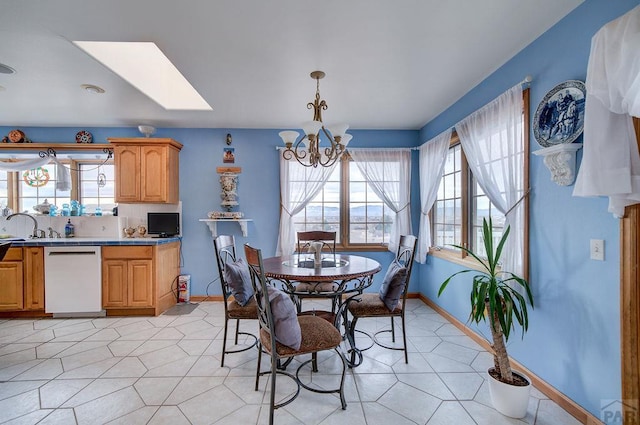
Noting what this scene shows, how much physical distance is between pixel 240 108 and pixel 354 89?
140cm

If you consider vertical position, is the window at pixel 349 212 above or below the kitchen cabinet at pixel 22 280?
above

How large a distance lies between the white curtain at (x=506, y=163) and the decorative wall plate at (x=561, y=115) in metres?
0.18

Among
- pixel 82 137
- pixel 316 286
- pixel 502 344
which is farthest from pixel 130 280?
pixel 502 344

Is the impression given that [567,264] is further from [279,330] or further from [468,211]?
[279,330]

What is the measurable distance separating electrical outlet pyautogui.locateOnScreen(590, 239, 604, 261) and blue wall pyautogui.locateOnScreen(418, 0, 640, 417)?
0.02 metres

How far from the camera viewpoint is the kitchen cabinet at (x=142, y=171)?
374 centimetres

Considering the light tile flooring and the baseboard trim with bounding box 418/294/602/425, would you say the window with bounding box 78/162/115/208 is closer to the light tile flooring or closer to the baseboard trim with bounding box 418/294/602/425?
the light tile flooring

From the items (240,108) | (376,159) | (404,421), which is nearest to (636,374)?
(404,421)

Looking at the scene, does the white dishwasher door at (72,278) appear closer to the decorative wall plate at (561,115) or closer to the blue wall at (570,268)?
the blue wall at (570,268)

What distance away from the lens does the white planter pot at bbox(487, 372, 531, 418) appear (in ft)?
5.59

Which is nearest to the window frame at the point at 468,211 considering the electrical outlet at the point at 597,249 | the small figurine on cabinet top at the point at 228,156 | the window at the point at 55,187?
the electrical outlet at the point at 597,249

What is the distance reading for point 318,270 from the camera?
7.26ft

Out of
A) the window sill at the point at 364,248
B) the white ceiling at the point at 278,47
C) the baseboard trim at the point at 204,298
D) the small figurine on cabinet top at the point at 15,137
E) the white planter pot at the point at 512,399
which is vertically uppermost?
the white ceiling at the point at 278,47

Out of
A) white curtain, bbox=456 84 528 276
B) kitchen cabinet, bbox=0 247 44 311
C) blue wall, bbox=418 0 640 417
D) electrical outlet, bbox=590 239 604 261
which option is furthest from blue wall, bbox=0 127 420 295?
electrical outlet, bbox=590 239 604 261
